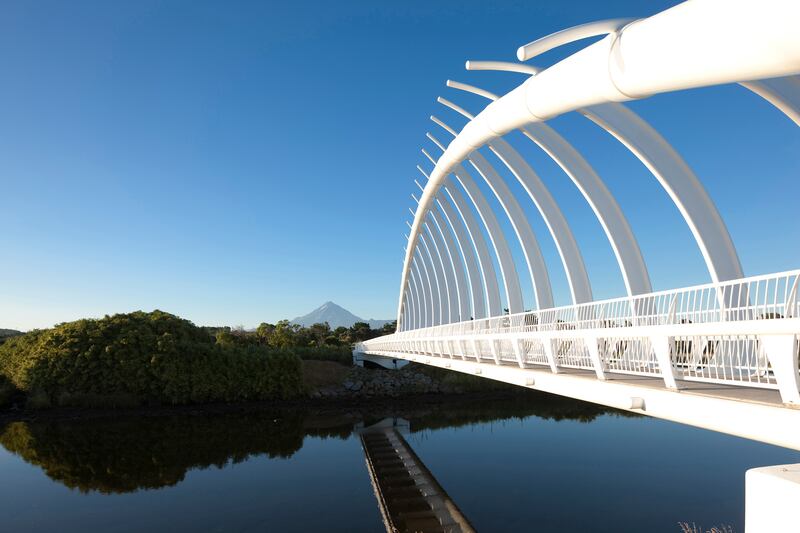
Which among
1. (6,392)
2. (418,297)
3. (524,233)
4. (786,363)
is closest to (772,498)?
(786,363)

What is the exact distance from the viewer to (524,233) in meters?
19.7

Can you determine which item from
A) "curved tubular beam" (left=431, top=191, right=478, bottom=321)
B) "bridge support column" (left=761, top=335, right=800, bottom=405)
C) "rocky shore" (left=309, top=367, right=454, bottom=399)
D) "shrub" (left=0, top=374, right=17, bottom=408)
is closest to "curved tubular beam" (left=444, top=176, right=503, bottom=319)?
"curved tubular beam" (left=431, top=191, right=478, bottom=321)

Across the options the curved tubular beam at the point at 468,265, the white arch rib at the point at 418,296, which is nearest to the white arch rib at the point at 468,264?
the curved tubular beam at the point at 468,265

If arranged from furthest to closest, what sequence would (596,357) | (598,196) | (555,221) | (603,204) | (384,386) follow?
1. (384,386)
2. (555,221)
3. (598,196)
4. (603,204)
5. (596,357)

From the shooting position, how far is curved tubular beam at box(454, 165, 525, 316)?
20.7 m

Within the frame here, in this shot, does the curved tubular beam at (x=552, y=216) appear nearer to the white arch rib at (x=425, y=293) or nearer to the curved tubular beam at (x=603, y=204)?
the curved tubular beam at (x=603, y=204)

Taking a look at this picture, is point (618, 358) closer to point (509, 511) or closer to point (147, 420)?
point (509, 511)

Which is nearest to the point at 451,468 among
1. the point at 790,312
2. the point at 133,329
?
the point at 790,312

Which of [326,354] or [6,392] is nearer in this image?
[6,392]

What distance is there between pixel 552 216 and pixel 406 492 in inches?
367

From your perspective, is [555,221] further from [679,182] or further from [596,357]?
[596,357]

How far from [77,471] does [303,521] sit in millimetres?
11296

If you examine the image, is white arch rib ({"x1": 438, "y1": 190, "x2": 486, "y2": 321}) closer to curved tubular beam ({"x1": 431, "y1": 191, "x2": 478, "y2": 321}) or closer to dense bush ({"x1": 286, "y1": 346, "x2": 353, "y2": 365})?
curved tubular beam ({"x1": 431, "y1": 191, "x2": 478, "y2": 321})

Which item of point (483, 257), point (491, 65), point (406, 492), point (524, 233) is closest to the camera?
point (491, 65)
